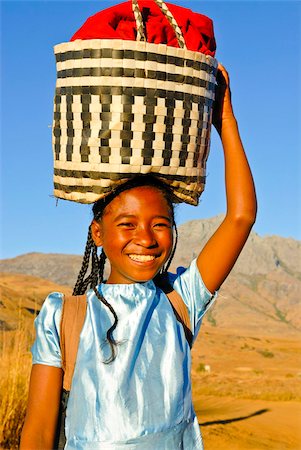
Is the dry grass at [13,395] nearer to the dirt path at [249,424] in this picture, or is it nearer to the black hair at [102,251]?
the dirt path at [249,424]

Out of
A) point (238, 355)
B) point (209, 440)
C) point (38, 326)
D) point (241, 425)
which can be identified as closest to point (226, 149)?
point (38, 326)

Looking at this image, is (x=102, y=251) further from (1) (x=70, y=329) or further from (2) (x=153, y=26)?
(2) (x=153, y=26)

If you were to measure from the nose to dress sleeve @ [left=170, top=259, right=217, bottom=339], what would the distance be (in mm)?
238

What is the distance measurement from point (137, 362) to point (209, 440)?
5849 mm

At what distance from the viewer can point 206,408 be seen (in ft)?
36.9

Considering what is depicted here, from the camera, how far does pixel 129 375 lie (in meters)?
2.82

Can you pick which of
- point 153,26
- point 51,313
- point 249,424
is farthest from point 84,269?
point 249,424

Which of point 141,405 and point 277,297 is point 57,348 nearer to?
point 141,405

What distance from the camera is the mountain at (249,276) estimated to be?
203 ft

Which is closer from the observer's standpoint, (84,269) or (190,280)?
(190,280)

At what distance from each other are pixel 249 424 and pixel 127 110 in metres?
7.90

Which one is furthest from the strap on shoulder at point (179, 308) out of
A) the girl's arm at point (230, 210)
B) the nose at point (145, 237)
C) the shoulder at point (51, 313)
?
the shoulder at point (51, 313)

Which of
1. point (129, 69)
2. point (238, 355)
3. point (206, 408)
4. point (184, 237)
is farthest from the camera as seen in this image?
point (184, 237)

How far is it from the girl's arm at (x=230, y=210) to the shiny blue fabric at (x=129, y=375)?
0.24 meters
